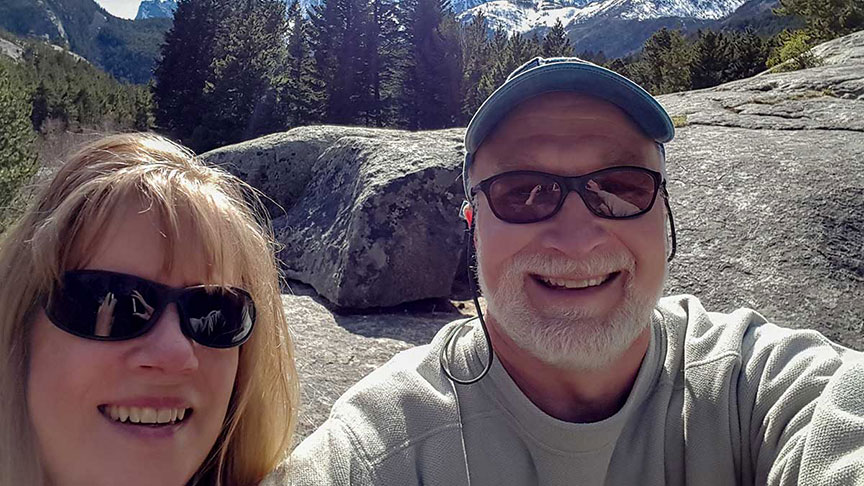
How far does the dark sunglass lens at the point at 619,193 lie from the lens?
6.67 feet

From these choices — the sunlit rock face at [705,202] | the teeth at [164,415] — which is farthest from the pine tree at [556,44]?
the teeth at [164,415]

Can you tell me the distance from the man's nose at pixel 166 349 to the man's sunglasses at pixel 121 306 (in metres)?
0.02

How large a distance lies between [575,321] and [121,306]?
132cm

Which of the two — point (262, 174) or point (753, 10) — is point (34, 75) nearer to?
point (262, 174)

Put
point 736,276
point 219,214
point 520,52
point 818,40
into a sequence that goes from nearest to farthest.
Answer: point 219,214 → point 736,276 → point 818,40 → point 520,52

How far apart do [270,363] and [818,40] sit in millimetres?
13642

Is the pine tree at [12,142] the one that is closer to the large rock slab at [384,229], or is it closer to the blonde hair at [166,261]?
the large rock slab at [384,229]

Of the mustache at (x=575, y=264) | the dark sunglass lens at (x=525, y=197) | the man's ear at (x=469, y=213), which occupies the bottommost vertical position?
the mustache at (x=575, y=264)

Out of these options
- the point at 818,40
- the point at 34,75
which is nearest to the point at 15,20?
the point at 34,75

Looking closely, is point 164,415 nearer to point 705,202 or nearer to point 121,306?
point 121,306

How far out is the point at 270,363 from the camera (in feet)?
6.56

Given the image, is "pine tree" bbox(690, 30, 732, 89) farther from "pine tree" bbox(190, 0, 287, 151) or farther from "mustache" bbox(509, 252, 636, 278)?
"pine tree" bbox(190, 0, 287, 151)

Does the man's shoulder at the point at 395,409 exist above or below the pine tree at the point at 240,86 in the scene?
below

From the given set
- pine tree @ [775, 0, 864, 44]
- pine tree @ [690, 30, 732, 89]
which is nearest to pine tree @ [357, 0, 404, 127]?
pine tree @ [690, 30, 732, 89]
